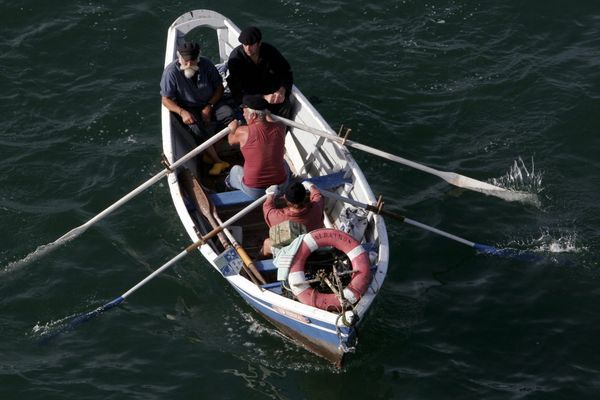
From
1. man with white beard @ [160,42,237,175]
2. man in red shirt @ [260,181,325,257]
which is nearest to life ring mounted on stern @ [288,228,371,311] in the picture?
man in red shirt @ [260,181,325,257]

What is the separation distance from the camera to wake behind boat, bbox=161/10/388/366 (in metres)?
12.2

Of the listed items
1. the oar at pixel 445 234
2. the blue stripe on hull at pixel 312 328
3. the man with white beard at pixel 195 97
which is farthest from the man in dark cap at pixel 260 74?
the blue stripe on hull at pixel 312 328

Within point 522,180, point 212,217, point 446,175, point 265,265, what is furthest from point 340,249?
point 522,180

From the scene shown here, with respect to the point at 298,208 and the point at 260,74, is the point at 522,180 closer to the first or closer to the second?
the point at 260,74

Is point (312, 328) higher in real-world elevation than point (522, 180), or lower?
higher

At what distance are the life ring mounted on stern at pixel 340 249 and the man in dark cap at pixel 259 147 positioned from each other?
200 cm

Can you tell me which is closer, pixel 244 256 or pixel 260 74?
pixel 244 256

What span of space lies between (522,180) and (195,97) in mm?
5990

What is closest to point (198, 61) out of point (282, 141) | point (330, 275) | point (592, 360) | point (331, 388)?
point (282, 141)

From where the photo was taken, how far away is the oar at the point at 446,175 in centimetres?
1405

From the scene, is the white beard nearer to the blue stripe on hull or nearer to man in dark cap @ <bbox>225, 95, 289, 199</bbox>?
man in dark cap @ <bbox>225, 95, 289, 199</bbox>

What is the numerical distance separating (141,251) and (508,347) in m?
6.15

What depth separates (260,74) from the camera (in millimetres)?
15586

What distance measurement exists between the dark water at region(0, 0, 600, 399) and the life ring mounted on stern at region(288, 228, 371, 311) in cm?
131
